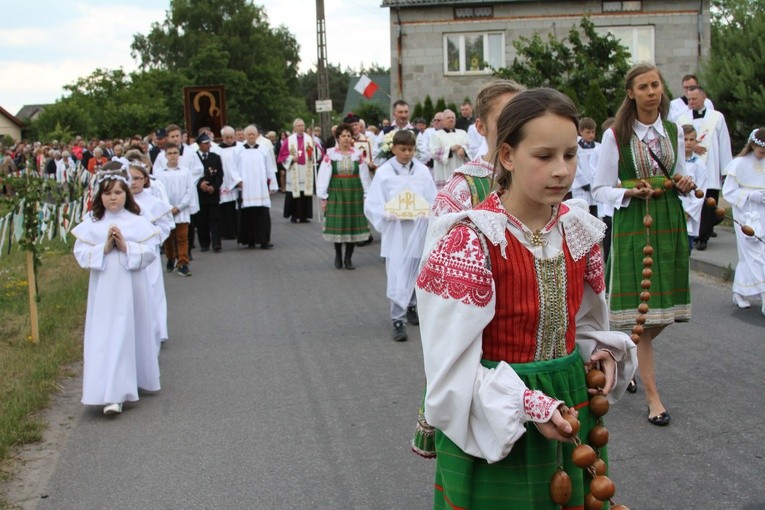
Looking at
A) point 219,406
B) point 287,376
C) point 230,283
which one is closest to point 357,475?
point 219,406

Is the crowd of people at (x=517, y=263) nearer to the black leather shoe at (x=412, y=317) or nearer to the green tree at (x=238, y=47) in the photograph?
the black leather shoe at (x=412, y=317)

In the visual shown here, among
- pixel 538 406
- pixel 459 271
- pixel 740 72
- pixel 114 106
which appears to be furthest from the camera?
pixel 114 106

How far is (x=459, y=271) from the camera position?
2.94 m

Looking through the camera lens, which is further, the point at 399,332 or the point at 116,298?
the point at 399,332

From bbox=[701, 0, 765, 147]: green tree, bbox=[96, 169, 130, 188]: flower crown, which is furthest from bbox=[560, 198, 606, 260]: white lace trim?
bbox=[701, 0, 765, 147]: green tree

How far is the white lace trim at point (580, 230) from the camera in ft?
10.5

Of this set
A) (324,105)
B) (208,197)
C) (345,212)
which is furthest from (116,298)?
(324,105)

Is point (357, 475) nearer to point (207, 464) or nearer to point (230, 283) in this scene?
point (207, 464)

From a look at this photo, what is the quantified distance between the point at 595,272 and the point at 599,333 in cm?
20

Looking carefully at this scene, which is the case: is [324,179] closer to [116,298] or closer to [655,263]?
[116,298]

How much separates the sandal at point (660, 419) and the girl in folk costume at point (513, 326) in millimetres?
3056

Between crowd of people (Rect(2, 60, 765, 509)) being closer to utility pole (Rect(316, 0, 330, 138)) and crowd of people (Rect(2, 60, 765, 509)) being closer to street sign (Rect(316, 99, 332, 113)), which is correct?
street sign (Rect(316, 99, 332, 113))

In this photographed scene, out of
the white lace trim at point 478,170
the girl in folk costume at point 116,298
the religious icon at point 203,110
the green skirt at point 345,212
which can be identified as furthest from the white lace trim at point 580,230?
the religious icon at point 203,110

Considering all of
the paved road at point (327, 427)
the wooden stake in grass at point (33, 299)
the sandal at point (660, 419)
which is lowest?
the paved road at point (327, 427)
